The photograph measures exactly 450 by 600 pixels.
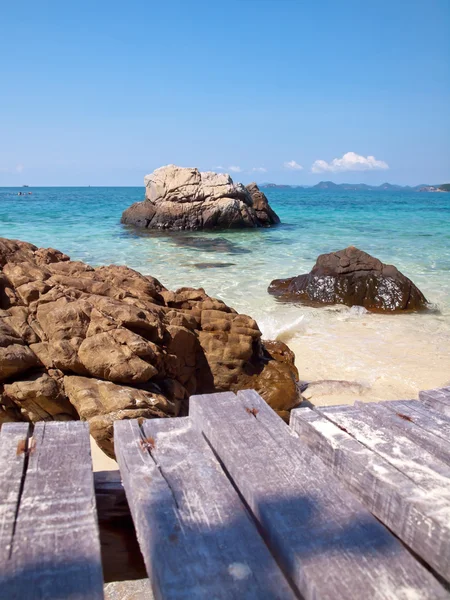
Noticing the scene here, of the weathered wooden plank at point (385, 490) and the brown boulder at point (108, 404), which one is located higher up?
the weathered wooden plank at point (385, 490)

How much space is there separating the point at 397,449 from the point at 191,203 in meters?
24.3

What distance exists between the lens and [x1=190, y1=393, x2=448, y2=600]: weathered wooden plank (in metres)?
1.12

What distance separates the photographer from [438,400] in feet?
7.71

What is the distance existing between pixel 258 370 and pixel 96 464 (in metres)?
2.14

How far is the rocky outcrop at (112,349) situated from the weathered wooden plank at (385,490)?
2.35 metres

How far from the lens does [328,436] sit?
1.80 meters

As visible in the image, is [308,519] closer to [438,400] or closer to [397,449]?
[397,449]

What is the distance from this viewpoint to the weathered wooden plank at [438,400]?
7.51ft

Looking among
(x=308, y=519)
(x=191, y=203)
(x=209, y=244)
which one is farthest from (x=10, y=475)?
(x=191, y=203)

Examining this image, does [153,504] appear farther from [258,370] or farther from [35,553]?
[258,370]

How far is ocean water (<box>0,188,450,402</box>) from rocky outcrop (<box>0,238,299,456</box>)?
114 centimetres

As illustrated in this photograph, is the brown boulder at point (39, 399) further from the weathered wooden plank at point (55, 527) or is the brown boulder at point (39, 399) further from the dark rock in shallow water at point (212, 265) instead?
the dark rock in shallow water at point (212, 265)

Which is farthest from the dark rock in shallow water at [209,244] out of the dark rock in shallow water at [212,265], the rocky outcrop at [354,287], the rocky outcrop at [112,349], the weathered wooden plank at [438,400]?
the weathered wooden plank at [438,400]

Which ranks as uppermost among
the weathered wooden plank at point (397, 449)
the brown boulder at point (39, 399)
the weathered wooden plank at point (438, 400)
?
the weathered wooden plank at point (397, 449)
